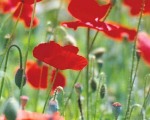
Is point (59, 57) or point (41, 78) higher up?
→ point (59, 57)

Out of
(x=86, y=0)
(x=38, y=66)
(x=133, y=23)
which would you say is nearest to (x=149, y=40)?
(x=38, y=66)

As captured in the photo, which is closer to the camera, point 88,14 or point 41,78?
point 88,14

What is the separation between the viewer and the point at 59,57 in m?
1.77

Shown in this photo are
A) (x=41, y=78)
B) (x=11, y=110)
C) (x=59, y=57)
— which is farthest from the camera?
(x=41, y=78)

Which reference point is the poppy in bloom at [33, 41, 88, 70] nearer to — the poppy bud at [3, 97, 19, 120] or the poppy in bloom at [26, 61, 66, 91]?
the poppy bud at [3, 97, 19, 120]

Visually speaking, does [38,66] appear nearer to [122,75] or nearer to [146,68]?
[122,75]

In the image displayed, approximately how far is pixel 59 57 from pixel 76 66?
0.06 m

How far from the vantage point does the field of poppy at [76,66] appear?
70.1 inches

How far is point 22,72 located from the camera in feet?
6.01

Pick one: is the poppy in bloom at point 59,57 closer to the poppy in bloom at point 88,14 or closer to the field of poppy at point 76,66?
the field of poppy at point 76,66

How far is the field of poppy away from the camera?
5.84 ft

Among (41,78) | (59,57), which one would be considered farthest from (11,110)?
(41,78)

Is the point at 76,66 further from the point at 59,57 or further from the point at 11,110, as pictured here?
the point at 11,110

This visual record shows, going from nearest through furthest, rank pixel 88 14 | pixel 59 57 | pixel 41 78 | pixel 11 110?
1. pixel 11 110
2. pixel 59 57
3. pixel 88 14
4. pixel 41 78
